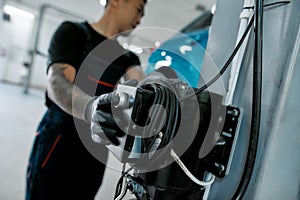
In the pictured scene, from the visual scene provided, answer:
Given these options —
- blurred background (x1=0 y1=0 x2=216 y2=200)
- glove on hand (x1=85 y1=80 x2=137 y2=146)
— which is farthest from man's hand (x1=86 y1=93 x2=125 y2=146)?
blurred background (x1=0 y1=0 x2=216 y2=200)

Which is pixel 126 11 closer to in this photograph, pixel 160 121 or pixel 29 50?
pixel 160 121

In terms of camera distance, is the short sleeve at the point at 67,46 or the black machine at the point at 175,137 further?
the short sleeve at the point at 67,46

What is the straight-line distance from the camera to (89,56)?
0.86 metres

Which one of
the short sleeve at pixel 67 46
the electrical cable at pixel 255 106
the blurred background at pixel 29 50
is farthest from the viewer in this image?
the blurred background at pixel 29 50

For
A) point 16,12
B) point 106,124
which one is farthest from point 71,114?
point 16,12

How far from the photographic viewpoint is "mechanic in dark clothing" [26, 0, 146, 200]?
0.75 m

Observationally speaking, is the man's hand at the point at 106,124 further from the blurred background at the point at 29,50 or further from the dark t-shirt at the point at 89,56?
the dark t-shirt at the point at 89,56

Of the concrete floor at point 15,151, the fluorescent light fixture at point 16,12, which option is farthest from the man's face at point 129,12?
the fluorescent light fixture at point 16,12

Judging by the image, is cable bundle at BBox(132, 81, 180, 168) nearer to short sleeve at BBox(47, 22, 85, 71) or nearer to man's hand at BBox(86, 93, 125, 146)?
man's hand at BBox(86, 93, 125, 146)

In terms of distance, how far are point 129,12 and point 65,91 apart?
0.47 metres

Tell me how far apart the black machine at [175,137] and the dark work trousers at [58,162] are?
0.51 meters

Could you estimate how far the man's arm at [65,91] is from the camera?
56 centimetres

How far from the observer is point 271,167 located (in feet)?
0.96

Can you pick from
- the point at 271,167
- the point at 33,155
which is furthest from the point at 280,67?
the point at 33,155
